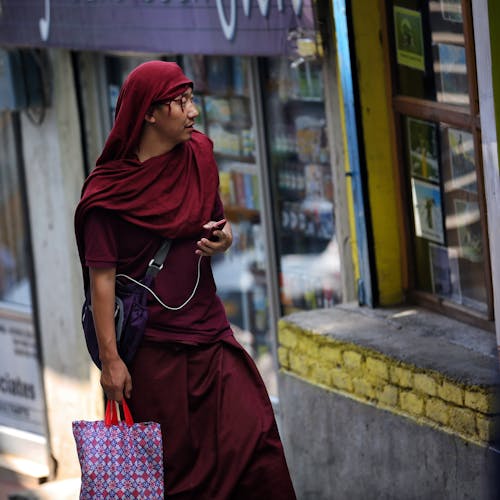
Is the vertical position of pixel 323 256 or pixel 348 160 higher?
pixel 348 160

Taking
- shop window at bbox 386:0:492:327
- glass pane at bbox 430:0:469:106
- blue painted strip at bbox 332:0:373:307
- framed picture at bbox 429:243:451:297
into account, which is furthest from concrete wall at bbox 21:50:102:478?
glass pane at bbox 430:0:469:106

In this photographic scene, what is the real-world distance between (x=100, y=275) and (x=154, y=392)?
0.45m

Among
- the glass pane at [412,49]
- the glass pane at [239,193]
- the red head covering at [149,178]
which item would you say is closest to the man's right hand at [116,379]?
the red head covering at [149,178]

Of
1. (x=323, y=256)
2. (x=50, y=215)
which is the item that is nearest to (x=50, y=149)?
(x=50, y=215)

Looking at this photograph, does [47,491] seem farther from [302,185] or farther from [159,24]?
[159,24]

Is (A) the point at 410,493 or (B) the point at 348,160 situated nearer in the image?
(A) the point at 410,493

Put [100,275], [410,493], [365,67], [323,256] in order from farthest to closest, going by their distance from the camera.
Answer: [323,256] → [365,67] → [410,493] → [100,275]

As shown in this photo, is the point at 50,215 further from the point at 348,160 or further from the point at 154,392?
the point at 154,392

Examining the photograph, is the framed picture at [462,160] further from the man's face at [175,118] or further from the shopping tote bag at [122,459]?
the shopping tote bag at [122,459]

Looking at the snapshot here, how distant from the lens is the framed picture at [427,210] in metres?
6.11

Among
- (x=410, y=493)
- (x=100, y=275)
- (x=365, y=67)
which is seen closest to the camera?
(x=100, y=275)

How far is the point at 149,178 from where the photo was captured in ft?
16.0

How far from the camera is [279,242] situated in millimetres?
7797

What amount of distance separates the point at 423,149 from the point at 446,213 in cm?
29
